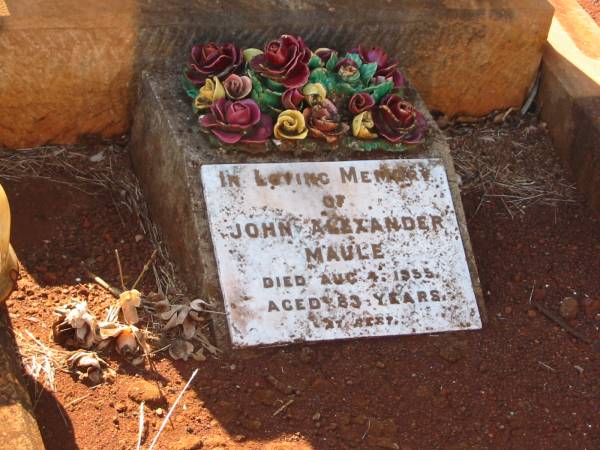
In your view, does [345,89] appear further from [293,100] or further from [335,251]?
[335,251]

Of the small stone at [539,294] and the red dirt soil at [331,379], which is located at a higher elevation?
the red dirt soil at [331,379]

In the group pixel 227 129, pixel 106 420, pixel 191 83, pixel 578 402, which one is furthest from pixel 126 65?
pixel 578 402

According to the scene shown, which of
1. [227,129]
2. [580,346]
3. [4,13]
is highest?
[4,13]

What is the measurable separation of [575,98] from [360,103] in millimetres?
1164

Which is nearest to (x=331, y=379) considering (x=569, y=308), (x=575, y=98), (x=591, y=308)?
(x=569, y=308)

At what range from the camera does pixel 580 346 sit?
12.2 feet

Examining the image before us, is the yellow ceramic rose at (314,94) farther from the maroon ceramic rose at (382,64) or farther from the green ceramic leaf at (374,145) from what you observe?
the maroon ceramic rose at (382,64)

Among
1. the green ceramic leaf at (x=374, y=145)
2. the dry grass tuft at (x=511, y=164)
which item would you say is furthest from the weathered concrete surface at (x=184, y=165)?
the dry grass tuft at (x=511, y=164)

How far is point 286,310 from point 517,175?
60.4 inches

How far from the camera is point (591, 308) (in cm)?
390

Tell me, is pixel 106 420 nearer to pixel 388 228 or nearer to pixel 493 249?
pixel 388 228

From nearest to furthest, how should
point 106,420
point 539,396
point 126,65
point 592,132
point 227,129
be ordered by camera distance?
point 106,420 → point 539,396 → point 227,129 → point 126,65 → point 592,132

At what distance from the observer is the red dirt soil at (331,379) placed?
3148 millimetres

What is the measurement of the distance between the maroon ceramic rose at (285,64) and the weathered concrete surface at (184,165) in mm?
288
